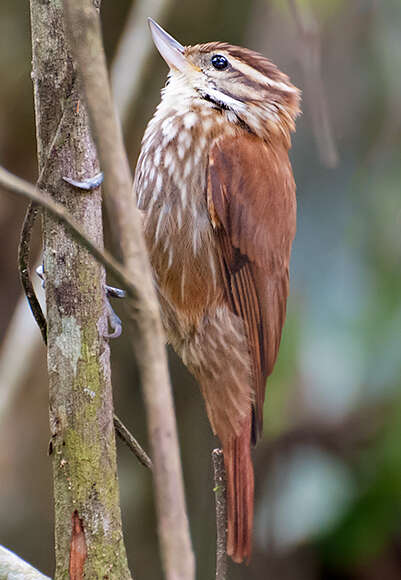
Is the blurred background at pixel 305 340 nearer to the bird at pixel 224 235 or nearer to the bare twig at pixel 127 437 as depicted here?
the bird at pixel 224 235

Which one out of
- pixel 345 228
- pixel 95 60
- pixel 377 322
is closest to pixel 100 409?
pixel 95 60

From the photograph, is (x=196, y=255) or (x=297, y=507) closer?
(x=196, y=255)

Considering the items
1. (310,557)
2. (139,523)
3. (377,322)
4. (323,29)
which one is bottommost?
(310,557)

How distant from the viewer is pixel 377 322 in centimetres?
283

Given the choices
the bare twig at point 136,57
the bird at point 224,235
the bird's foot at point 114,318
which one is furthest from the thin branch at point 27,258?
the bare twig at point 136,57

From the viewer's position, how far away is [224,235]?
2186mm

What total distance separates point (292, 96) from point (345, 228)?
87 centimetres

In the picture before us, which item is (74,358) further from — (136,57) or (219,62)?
(136,57)

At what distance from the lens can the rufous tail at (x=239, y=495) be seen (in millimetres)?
1976

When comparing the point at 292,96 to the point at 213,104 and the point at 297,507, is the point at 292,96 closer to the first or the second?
the point at 213,104

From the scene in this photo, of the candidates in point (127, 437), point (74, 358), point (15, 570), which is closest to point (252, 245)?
point (127, 437)

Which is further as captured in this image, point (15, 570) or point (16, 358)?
point (16, 358)

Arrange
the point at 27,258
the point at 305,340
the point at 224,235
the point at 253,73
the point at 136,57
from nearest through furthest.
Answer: the point at 27,258
the point at 224,235
the point at 253,73
the point at 136,57
the point at 305,340

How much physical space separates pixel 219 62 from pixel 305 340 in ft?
3.49
